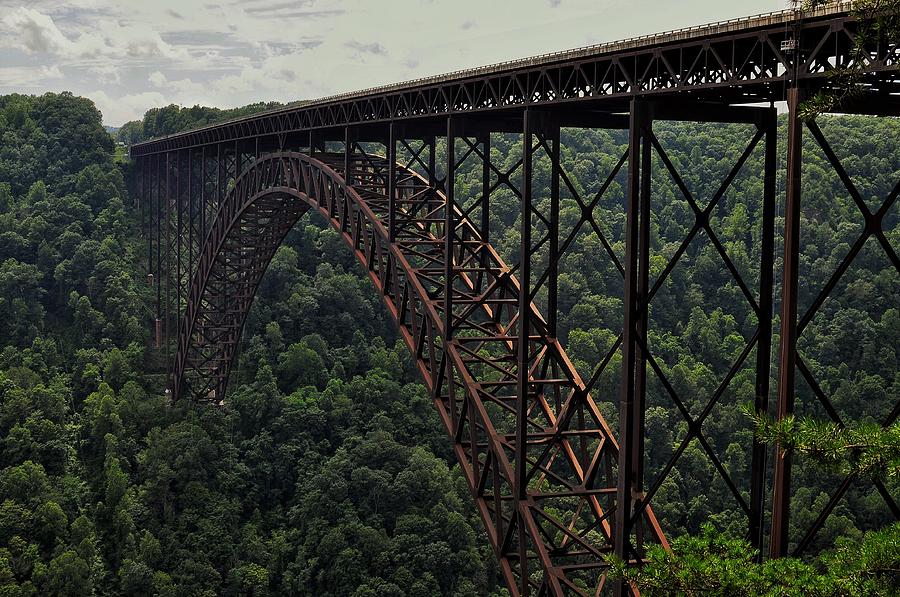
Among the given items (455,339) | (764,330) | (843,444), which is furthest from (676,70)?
(455,339)

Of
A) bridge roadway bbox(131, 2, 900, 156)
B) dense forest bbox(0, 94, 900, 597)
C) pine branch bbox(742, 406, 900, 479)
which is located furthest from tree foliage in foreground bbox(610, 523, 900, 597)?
dense forest bbox(0, 94, 900, 597)

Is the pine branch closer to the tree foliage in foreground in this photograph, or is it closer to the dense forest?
the tree foliage in foreground

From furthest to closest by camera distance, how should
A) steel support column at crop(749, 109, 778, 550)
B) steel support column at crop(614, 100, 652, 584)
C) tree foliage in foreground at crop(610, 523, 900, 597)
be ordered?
steel support column at crop(614, 100, 652, 584) < steel support column at crop(749, 109, 778, 550) < tree foliage in foreground at crop(610, 523, 900, 597)

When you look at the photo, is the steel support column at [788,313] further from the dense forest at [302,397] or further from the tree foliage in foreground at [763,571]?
the dense forest at [302,397]

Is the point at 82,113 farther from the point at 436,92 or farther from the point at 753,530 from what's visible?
the point at 753,530

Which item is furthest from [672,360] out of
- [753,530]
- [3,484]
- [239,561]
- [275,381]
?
[753,530]

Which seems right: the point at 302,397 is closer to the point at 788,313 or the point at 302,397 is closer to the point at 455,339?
the point at 455,339
